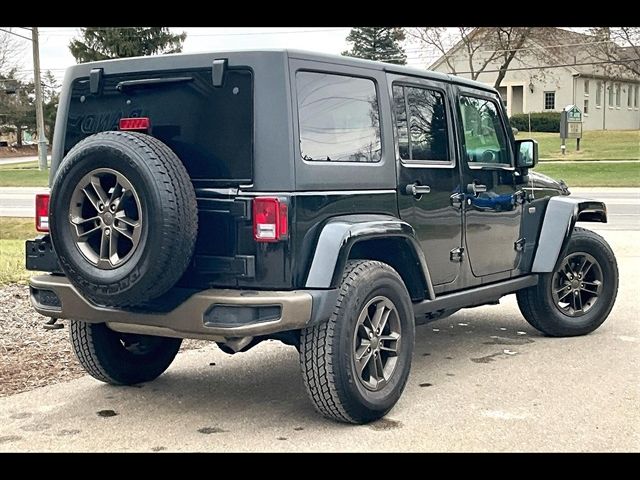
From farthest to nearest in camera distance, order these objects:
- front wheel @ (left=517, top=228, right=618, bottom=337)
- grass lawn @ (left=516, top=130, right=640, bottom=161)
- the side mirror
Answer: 1. grass lawn @ (left=516, top=130, right=640, bottom=161)
2. front wheel @ (left=517, top=228, right=618, bottom=337)
3. the side mirror

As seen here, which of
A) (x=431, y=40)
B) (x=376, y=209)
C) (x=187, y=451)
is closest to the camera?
(x=187, y=451)

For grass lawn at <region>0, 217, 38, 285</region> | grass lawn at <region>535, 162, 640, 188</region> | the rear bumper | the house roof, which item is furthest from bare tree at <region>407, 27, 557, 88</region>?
the rear bumper

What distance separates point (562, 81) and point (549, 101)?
5.71 feet

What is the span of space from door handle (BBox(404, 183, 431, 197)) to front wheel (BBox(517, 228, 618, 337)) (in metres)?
1.93

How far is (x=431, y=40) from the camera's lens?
44.6 metres

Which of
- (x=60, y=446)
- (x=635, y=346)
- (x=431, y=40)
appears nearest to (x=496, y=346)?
(x=635, y=346)

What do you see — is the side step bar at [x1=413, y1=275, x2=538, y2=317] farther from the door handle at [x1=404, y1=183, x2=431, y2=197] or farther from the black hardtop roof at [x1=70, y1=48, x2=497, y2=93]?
the black hardtop roof at [x1=70, y1=48, x2=497, y2=93]

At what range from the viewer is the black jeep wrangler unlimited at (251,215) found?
4.27m

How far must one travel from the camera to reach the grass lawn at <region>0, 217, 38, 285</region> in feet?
28.3

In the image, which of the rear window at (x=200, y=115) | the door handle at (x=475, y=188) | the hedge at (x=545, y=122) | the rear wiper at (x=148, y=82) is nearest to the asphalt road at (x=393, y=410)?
the door handle at (x=475, y=188)

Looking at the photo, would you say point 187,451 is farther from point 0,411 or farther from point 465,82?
point 465,82

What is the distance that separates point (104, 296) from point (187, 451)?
0.91 metres

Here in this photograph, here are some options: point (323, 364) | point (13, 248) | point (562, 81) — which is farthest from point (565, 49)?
point (323, 364)

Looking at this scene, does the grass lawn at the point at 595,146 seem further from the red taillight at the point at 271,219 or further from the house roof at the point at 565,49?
the red taillight at the point at 271,219
